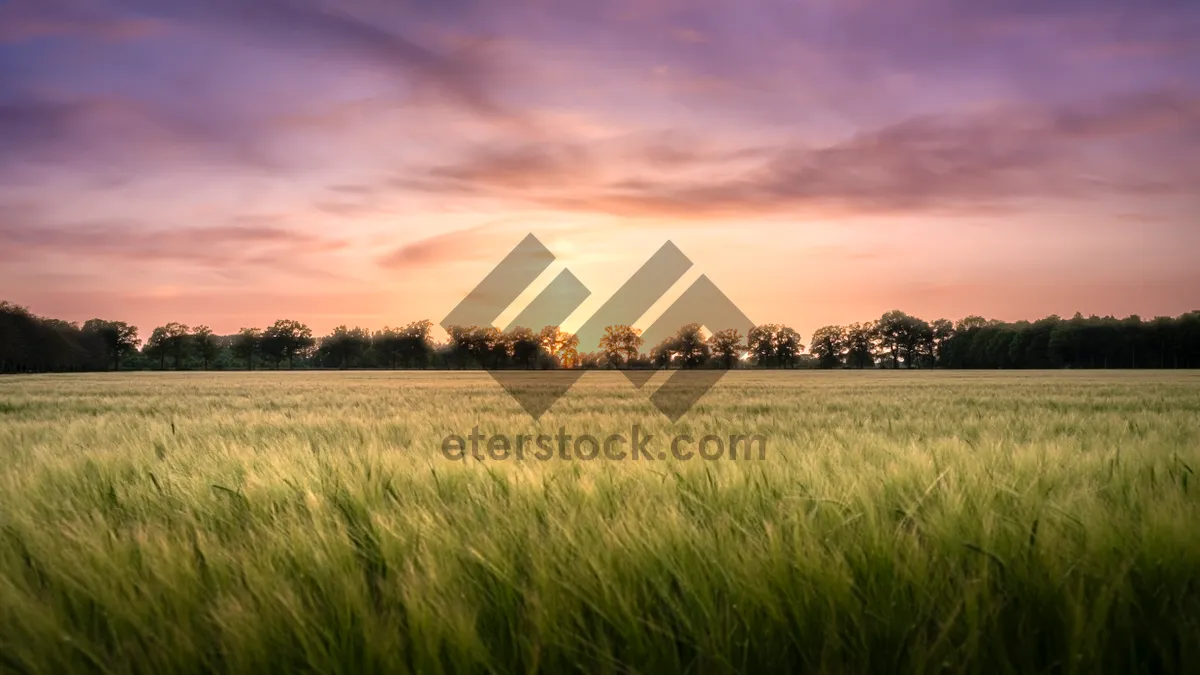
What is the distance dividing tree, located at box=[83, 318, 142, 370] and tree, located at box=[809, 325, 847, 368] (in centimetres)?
14550

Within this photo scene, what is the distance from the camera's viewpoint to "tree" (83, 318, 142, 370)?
124750 mm

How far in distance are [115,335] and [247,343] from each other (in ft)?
80.5

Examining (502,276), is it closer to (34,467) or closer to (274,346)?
(34,467)

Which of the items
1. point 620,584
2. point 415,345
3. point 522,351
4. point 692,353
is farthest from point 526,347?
point 620,584

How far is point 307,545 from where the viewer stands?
6.18 ft

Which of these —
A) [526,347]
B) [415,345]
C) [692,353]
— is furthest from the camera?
[415,345]

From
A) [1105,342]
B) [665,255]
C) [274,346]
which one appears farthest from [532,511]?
[274,346]

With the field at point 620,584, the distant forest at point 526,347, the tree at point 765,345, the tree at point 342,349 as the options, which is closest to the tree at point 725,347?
the distant forest at point 526,347

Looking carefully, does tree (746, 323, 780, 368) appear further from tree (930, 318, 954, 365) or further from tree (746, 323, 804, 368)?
tree (930, 318, 954, 365)

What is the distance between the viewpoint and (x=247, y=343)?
132375 mm

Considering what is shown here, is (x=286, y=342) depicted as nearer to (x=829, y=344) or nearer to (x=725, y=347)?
(x=725, y=347)

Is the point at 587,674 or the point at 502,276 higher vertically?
the point at 502,276

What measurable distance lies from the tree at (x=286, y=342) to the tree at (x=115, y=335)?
2560 centimetres

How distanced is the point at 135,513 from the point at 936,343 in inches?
5780
